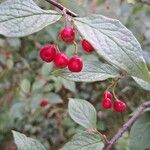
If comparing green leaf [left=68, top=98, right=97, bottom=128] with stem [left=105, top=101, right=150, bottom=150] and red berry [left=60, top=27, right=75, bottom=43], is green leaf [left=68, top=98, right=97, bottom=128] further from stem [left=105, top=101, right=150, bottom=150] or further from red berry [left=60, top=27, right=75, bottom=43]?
red berry [left=60, top=27, right=75, bottom=43]

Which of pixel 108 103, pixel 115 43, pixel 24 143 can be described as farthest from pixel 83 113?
pixel 115 43

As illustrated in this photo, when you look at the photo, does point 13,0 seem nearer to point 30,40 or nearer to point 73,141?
point 73,141

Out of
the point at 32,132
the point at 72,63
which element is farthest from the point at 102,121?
the point at 72,63

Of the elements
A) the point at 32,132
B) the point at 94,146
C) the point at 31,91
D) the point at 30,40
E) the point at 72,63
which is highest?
the point at 72,63

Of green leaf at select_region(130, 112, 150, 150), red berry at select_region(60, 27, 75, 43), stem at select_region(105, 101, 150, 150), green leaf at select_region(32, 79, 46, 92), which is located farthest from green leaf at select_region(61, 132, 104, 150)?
green leaf at select_region(32, 79, 46, 92)

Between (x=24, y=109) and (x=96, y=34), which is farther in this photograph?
(x=24, y=109)

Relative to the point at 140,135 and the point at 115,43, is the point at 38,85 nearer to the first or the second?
the point at 140,135
